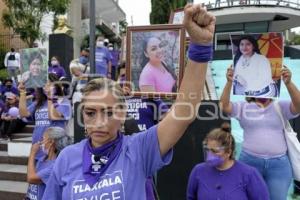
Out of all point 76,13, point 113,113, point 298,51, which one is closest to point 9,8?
point 76,13

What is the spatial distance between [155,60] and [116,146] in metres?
2.88

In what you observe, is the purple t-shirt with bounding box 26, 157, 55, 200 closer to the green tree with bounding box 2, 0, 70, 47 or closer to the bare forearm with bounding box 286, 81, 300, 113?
the bare forearm with bounding box 286, 81, 300, 113

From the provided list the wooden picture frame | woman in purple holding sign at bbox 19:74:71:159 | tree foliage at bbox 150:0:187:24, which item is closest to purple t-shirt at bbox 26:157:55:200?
woman in purple holding sign at bbox 19:74:71:159

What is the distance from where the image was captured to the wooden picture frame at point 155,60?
4.96 m

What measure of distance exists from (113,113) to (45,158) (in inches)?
102

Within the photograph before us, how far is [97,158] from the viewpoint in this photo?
7.51 ft

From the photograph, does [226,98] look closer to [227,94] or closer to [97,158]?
[227,94]

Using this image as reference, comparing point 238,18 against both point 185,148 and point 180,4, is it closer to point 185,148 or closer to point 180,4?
point 180,4

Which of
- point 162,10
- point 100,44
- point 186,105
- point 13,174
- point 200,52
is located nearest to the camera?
point 200,52

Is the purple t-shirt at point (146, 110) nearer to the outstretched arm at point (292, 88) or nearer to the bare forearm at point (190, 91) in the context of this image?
the outstretched arm at point (292, 88)

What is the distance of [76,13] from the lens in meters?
27.3

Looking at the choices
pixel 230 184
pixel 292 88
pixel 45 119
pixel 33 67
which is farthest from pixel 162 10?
pixel 230 184

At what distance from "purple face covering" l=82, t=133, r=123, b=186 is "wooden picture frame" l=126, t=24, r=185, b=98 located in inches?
101

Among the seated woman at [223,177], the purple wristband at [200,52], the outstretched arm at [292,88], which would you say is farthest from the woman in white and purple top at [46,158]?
the purple wristband at [200,52]
